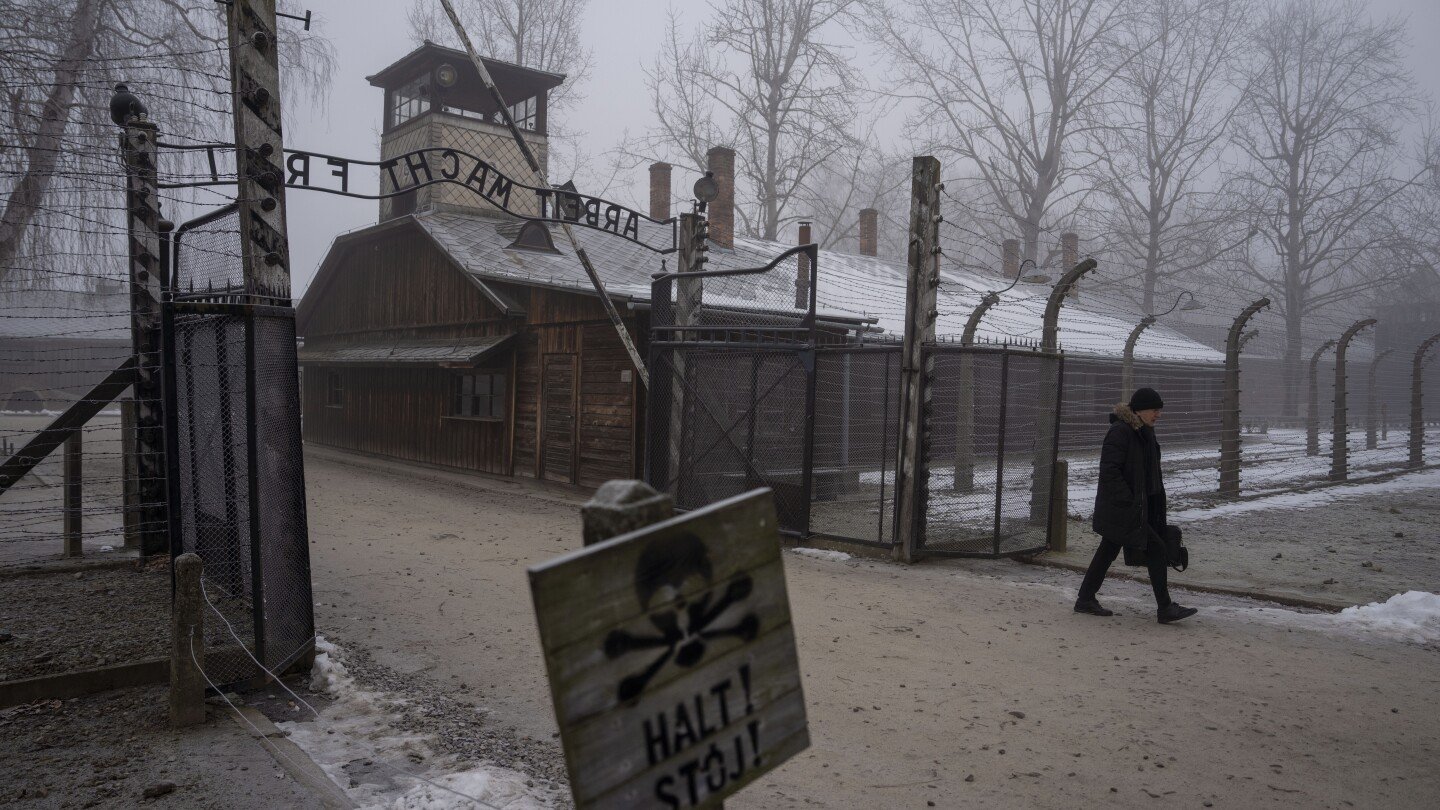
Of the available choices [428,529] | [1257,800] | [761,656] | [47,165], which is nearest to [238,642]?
[761,656]

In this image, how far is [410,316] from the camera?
20219 millimetres

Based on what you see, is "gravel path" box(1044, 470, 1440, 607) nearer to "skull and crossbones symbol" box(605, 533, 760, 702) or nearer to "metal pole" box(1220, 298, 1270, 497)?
"metal pole" box(1220, 298, 1270, 497)

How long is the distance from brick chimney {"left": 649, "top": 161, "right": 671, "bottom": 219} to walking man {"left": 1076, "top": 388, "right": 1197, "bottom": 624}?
19.4 metres

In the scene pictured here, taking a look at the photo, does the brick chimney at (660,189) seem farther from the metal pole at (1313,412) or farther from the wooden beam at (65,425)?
the wooden beam at (65,425)

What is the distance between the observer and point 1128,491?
6.79m

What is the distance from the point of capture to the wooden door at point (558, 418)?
15312 mm

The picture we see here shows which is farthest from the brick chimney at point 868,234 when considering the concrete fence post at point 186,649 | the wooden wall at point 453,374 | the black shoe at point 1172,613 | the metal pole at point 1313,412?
the concrete fence post at point 186,649

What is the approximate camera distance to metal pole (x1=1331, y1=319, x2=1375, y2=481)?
15852 mm

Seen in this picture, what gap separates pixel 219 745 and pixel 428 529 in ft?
22.3

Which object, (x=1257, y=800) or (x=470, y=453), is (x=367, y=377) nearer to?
(x=470, y=453)

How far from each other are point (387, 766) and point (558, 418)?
11.8 metres

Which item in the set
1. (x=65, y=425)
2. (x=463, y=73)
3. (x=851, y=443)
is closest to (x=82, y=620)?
(x=65, y=425)

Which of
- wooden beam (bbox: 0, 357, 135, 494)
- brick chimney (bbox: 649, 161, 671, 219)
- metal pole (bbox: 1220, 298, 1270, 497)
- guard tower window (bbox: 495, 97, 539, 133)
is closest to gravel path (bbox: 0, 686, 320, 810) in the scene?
wooden beam (bbox: 0, 357, 135, 494)

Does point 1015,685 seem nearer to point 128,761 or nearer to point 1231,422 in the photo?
point 128,761
